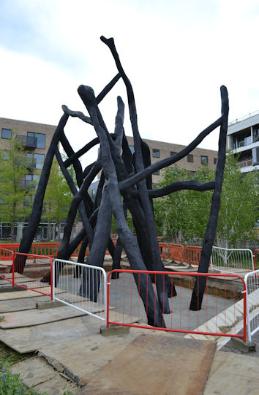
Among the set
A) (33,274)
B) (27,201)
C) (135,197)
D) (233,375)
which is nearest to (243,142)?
(27,201)

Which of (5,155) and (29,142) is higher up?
(29,142)

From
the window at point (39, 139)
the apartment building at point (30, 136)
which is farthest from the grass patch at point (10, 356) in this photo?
the window at point (39, 139)

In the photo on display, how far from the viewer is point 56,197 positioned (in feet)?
114

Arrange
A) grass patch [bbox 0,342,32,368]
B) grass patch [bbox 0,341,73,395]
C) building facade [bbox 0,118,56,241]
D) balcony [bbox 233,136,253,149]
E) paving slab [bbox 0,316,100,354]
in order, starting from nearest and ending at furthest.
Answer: grass patch [bbox 0,341,73,395] → grass patch [bbox 0,342,32,368] → paving slab [bbox 0,316,100,354] → building facade [bbox 0,118,56,241] → balcony [bbox 233,136,253,149]

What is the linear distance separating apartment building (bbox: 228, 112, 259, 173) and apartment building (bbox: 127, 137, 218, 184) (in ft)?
20.3

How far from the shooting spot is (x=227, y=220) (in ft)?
73.0

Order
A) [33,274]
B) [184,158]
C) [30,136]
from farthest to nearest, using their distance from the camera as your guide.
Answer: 1. [184,158]
2. [30,136]
3. [33,274]

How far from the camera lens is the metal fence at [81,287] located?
24.5 feet

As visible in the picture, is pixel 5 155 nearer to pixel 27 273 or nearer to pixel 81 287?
pixel 27 273

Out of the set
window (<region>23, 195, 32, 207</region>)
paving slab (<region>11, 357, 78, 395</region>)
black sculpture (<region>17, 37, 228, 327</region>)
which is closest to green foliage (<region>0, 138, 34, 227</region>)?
window (<region>23, 195, 32, 207</region>)

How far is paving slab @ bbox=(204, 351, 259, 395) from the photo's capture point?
12.4ft

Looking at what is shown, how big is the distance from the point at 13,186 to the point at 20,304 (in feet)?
85.7

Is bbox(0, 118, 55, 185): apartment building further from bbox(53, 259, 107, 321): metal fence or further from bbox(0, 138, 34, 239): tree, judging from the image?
bbox(53, 259, 107, 321): metal fence

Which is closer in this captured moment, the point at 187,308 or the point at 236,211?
the point at 187,308
